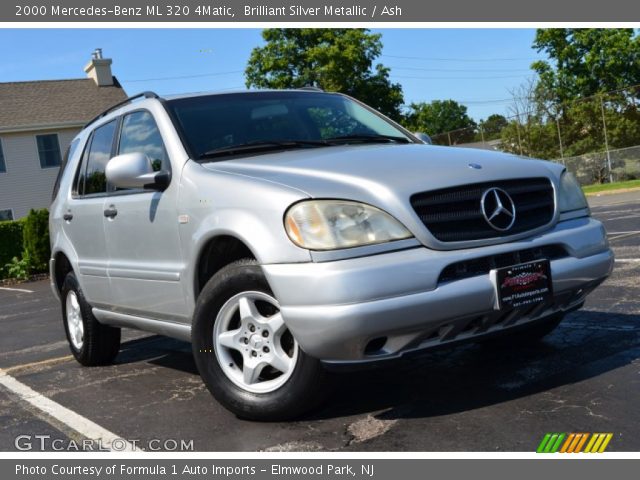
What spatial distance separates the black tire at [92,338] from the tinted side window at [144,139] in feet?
4.13

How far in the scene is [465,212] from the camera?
12.6 feet

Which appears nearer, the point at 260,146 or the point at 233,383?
the point at 233,383

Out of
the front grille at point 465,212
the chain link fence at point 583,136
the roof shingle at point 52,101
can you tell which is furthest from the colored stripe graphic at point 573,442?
the roof shingle at point 52,101

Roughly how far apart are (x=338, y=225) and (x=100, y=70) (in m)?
35.8

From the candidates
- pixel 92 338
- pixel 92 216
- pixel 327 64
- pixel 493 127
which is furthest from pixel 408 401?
pixel 327 64

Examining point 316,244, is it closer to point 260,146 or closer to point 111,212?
point 260,146

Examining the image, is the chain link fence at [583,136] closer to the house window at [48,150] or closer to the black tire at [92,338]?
the house window at [48,150]

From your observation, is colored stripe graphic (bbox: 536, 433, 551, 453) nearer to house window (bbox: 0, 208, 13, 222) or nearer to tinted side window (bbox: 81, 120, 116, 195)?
tinted side window (bbox: 81, 120, 116, 195)

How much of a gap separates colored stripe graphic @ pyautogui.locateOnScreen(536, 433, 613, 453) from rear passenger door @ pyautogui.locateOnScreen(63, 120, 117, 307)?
3.25m

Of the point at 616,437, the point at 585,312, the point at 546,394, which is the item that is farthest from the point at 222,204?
the point at 585,312

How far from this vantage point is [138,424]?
435cm

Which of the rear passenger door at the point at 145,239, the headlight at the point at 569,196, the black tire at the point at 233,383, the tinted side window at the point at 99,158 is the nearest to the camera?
the black tire at the point at 233,383

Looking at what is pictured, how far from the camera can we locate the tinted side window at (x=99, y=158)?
5.75 m
